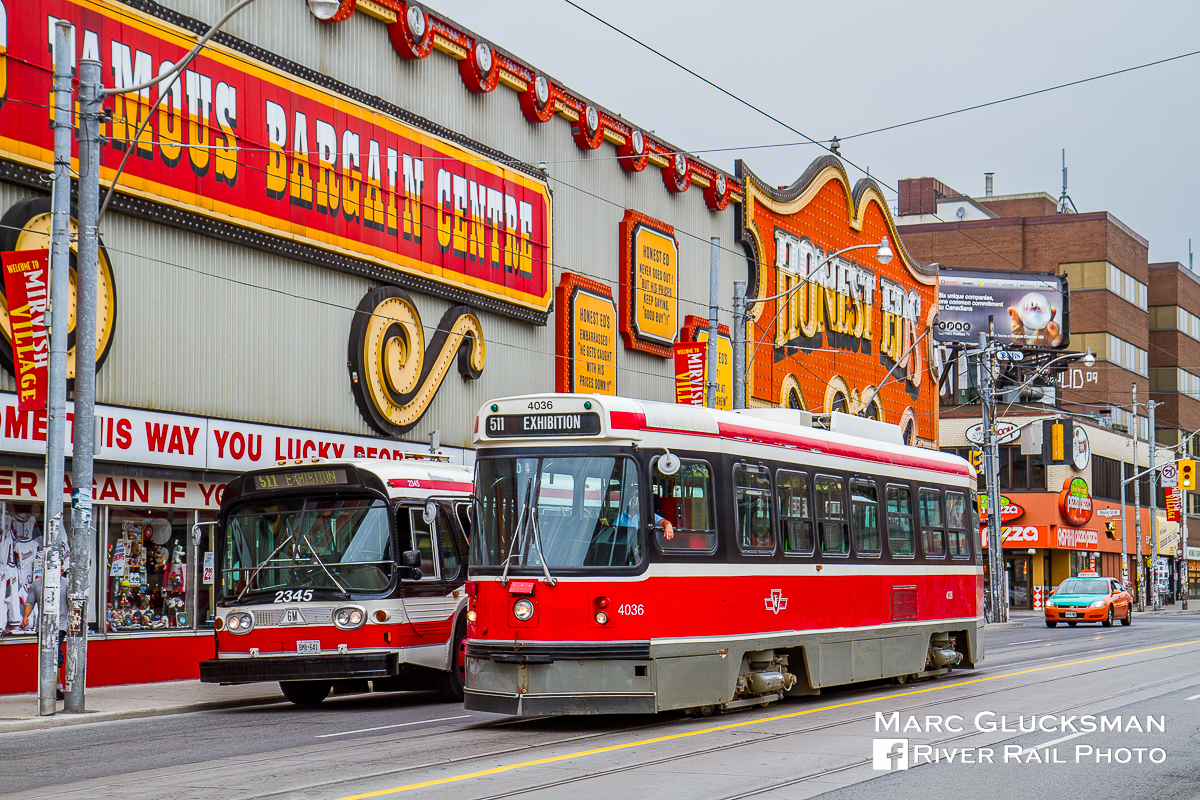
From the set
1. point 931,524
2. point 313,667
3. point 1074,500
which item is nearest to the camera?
point 313,667

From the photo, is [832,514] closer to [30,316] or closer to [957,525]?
[957,525]

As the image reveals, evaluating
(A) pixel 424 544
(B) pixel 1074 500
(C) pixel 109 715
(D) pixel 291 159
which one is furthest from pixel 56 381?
(B) pixel 1074 500

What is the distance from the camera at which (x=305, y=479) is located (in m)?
17.2

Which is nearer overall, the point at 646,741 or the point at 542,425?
the point at 646,741

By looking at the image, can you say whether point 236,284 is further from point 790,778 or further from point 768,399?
point 768,399

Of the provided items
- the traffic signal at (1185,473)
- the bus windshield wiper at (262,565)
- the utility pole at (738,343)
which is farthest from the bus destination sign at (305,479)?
the traffic signal at (1185,473)

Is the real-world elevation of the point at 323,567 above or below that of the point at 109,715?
above

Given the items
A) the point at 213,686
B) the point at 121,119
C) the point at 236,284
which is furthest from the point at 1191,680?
the point at 121,119

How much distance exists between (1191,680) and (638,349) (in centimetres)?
1638

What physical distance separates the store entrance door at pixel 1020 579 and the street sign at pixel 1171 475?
11971mm

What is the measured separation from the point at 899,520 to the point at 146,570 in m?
11.3

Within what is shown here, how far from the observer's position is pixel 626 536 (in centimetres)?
1356

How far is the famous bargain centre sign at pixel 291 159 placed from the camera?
19.7m

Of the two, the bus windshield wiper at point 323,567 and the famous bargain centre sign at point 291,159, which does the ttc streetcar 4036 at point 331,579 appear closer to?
the bus windshield wiper at point 323,567
